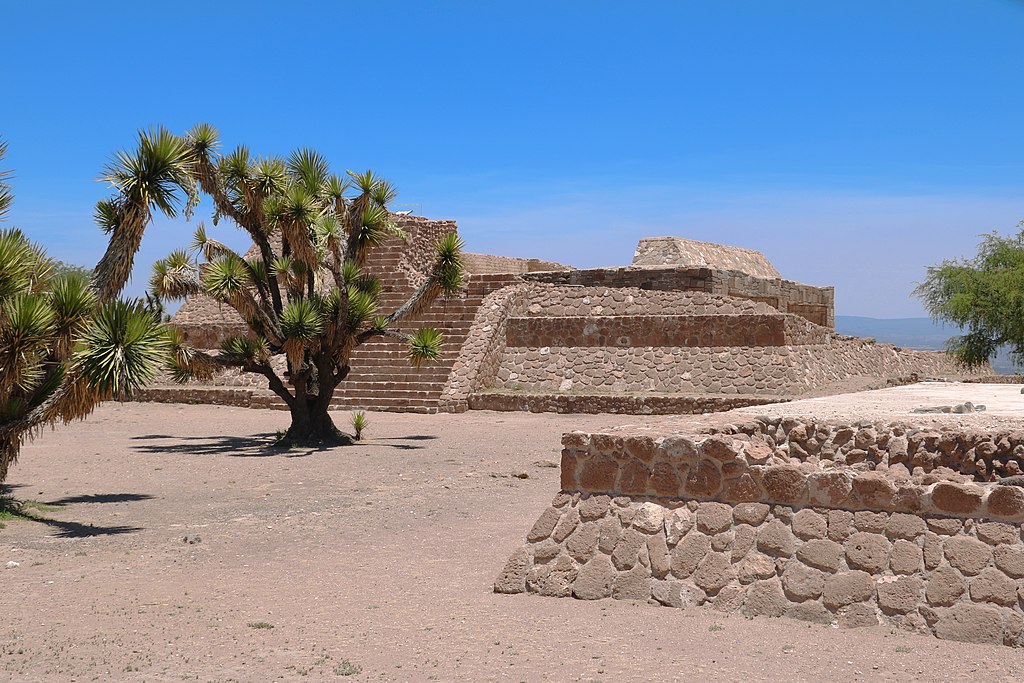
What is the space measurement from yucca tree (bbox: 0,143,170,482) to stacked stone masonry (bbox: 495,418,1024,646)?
13.6 feet

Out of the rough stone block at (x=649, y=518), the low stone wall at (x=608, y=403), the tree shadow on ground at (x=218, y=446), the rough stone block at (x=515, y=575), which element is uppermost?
the low stone wall at (x=608, y=403)

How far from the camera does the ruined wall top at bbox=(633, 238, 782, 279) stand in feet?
81.4

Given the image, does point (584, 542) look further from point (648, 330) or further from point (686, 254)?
point (686, 254)

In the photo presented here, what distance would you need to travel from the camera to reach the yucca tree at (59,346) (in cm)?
861

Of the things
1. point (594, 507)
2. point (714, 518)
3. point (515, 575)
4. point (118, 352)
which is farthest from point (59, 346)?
point (714, 518)

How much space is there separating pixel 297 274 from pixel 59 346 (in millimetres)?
6823

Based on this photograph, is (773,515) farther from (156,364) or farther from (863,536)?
(156,364)

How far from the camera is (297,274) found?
15805 millimetres

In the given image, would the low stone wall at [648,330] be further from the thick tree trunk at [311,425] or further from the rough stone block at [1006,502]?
the rough stone block at [1006,502]

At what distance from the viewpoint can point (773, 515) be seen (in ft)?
19.6

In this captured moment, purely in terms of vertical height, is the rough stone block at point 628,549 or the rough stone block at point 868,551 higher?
the rough stone block at point 868,551

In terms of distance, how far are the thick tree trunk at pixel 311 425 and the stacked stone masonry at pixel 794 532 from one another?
9397mm

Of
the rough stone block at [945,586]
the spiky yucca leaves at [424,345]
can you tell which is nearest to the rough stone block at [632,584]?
the rough stone block at [945,586]

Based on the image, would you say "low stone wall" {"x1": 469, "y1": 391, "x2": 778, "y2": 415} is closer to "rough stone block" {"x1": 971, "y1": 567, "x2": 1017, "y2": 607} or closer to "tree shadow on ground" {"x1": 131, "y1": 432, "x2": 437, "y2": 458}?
"tree shadow on ground" {"x1": 131, "y1": 432, "x2": 437, "y2": 458}
